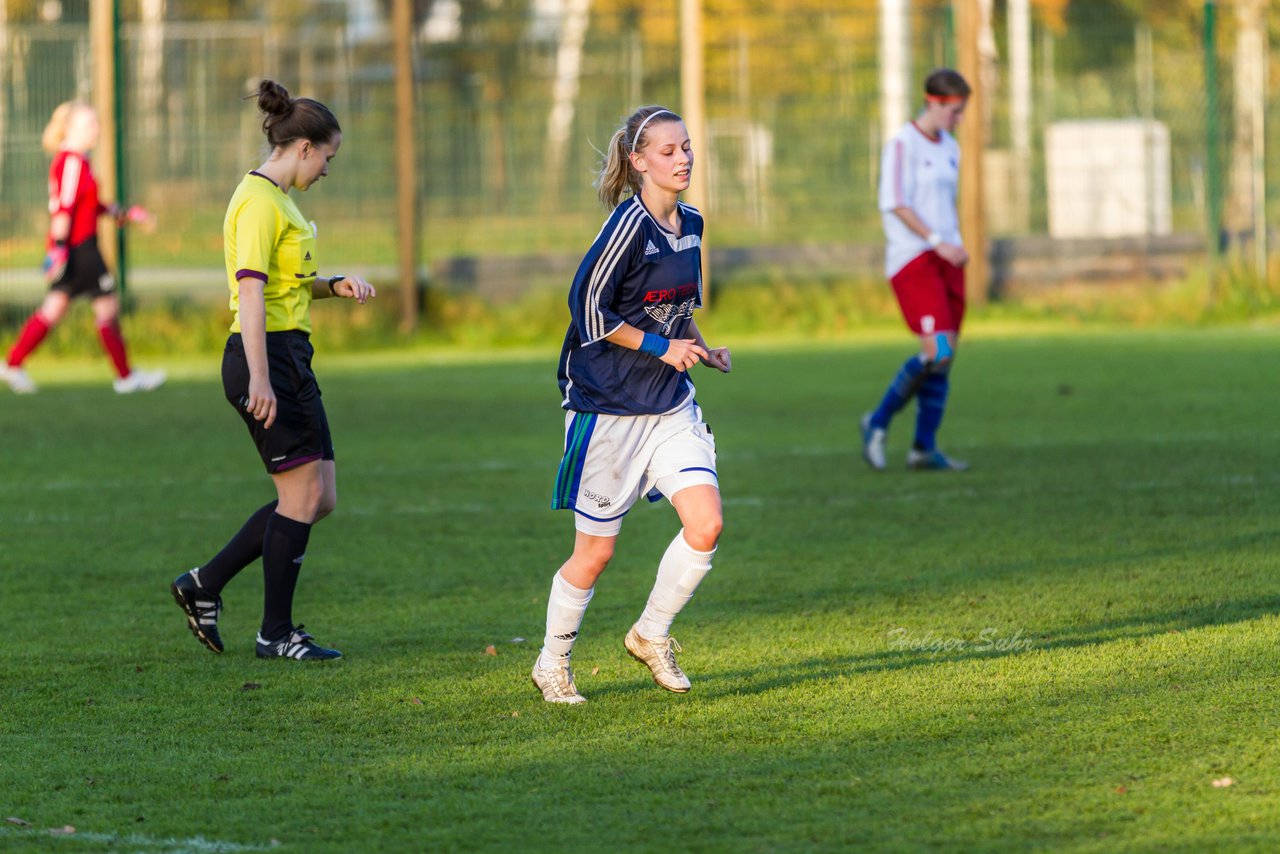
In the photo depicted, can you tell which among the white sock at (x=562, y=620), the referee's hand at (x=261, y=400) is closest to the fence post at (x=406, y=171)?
the referee's hand at (x=261, y=400)

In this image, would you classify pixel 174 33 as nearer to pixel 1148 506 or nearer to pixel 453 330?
pixel 453 330

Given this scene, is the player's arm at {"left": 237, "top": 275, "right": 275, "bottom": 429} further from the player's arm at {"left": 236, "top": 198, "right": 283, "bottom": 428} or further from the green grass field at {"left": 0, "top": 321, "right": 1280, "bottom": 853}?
the green grass field at {"left": 0, "top": 321, "right": 1280, "bottom": 853}

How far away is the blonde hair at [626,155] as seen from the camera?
215 inches

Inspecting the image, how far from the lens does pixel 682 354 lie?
206 inches

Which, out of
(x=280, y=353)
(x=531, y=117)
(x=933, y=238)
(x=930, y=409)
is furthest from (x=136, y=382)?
(x=280, y=353)

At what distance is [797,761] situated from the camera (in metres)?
4.77

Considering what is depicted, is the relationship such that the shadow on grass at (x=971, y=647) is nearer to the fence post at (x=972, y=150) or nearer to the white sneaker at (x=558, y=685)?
the white sneaker at (x=558, y=685)

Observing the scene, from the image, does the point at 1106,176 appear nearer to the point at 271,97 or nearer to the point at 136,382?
the point at 136,382

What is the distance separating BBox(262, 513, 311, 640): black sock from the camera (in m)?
6.24

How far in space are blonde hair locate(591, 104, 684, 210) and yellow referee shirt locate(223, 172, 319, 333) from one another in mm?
1081

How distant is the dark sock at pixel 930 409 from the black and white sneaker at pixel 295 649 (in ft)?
15.8

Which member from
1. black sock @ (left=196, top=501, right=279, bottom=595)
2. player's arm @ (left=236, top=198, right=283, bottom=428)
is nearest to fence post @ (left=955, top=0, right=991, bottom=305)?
black sock @ (left=196, top=501, right=279, bottom=595)

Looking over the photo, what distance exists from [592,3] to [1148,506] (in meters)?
17.6

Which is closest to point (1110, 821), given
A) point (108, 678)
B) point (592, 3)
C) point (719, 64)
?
point (108, 678)
